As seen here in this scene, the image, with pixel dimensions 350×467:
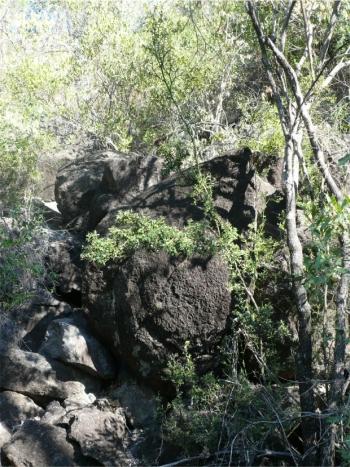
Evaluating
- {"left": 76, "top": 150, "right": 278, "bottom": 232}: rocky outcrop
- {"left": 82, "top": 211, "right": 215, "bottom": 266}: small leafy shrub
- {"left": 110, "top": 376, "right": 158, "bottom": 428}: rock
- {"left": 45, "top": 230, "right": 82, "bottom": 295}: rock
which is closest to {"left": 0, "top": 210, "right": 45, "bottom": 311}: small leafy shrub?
{"left": 45, "top": 230, "right": 82, "bottom": 295}: rock

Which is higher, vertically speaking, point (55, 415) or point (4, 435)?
point (55, 415)

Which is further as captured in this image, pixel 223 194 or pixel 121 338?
pixel 223 194

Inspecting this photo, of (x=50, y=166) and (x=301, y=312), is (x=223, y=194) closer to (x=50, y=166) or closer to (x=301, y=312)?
(x=301, y=312)

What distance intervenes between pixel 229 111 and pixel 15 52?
→ 510 cm

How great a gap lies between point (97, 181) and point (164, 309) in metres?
3.99

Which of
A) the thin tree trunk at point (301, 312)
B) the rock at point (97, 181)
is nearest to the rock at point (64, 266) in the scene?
the rock at point (97, 181)

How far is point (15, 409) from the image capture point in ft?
26.2

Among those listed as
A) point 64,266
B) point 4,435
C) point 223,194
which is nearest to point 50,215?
Answer: point 64,266

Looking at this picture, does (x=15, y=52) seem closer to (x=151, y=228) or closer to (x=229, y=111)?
(x=229, y=111)

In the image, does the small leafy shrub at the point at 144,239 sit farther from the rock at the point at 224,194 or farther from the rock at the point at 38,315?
the rock at the point at 38,315

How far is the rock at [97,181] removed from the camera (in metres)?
9.90

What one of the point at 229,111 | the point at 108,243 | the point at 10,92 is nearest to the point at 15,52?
the point at 10,92

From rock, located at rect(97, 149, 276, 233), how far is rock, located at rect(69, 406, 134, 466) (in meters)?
2.45

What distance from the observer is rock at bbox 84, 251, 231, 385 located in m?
7.61
